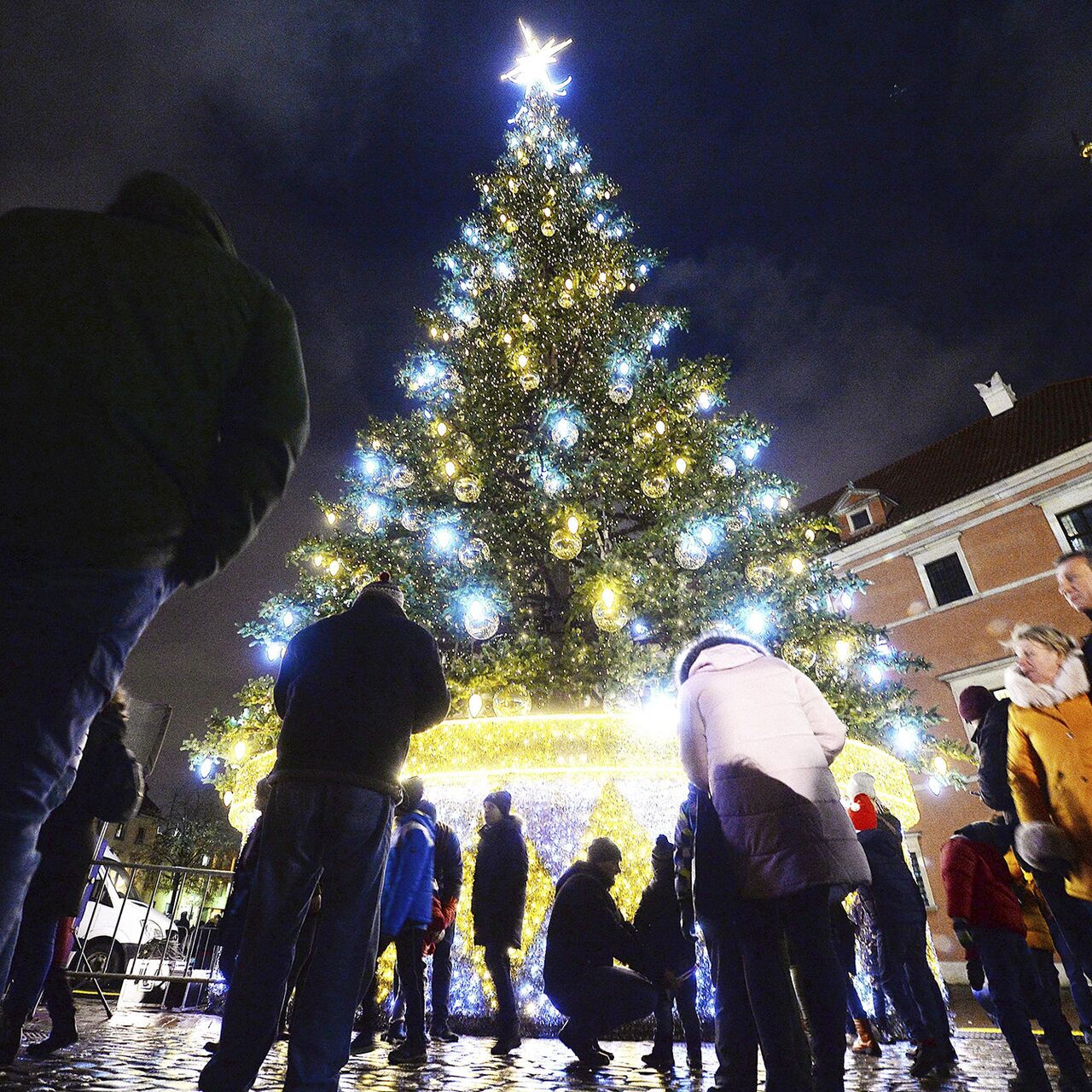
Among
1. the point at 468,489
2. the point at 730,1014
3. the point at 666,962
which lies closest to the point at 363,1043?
the point at 666,962

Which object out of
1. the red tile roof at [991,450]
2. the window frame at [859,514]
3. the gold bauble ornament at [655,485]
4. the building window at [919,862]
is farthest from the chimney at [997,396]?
the gold bauble ornament at [655,485]

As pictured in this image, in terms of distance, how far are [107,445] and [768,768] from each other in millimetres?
2347

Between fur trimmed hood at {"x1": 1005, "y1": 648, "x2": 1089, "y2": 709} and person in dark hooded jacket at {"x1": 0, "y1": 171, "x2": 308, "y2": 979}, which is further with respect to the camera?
fur trimmed hood at {"x1": 1005, "y1": 648, "x2": 1089, "y2": 709}

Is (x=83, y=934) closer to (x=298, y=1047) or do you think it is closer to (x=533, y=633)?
(x=533, y=633)

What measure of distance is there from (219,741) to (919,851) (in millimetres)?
17636

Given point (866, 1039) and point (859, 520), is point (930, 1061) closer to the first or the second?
point (866, 1039)

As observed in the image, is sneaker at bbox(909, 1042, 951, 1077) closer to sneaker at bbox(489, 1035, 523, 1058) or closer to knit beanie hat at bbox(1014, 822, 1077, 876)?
knit beanie hat at bbox(1014, 822, 1077, 876)

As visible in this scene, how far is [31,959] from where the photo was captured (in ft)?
10.3

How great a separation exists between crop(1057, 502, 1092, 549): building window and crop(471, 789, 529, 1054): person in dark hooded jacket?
18.7 meters

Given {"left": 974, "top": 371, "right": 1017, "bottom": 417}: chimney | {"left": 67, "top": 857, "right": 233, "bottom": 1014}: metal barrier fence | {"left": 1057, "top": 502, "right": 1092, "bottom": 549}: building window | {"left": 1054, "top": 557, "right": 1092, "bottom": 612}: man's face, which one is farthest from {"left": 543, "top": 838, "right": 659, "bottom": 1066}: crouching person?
{"left": 974, "top": 371, "right": 1017, "bottom": 417}: chimney

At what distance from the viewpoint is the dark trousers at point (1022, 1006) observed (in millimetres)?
2986

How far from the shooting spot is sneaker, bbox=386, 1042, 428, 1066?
389 cm

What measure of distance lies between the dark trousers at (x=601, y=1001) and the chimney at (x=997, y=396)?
27.5 m

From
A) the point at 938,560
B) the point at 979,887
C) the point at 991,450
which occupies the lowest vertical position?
the point at 979,887
